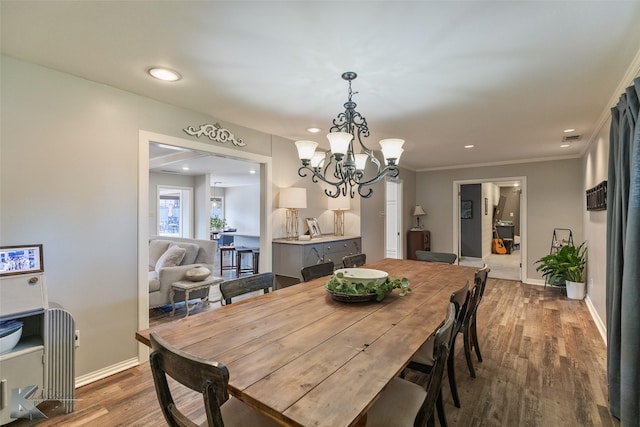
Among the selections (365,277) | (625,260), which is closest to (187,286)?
(365,277)

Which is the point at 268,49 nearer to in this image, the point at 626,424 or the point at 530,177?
the point at 626,424

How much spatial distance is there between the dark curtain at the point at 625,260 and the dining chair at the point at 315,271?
198cm

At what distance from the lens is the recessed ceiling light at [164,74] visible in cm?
212

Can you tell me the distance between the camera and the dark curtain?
1654 mm

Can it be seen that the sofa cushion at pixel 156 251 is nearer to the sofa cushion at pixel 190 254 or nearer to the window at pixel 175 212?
the sofa cushion at pixel 190 254

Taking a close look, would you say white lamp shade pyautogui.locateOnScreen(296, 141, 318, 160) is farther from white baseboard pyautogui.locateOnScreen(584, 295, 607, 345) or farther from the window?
the window

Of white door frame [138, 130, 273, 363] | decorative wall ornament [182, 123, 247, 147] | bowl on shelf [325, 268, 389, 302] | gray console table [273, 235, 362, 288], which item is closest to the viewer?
bowl on shelf [325, 268, 389, 302]

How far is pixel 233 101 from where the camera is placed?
8.87 ft

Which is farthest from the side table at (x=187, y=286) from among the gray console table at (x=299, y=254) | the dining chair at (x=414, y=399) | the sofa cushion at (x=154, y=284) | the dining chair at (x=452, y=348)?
the dining chair at (x=414, y=399)

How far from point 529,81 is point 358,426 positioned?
8.59ft

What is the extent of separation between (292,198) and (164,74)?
198 cm

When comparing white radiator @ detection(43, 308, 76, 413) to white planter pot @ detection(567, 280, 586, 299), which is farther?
white planter pot @ detection(567, 280, 586, 299)

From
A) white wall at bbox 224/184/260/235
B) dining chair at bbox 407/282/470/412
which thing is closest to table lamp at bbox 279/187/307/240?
dining chair at bbox 407/282/470/412

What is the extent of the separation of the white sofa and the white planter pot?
545cm
